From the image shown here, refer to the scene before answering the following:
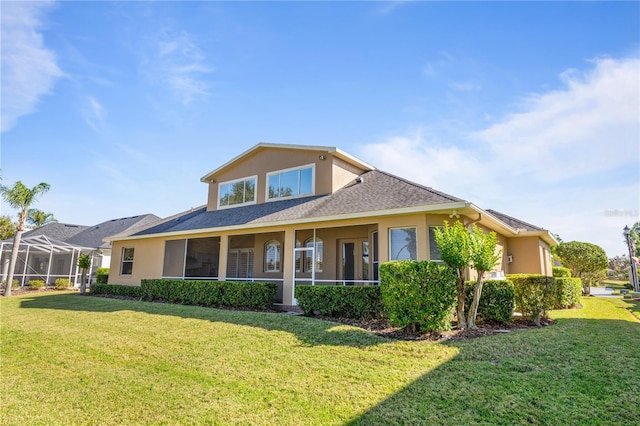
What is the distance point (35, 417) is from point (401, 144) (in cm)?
1274

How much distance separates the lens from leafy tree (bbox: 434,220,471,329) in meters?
8.09

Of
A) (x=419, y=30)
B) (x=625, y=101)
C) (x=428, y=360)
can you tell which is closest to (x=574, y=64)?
(x=625, y=101)

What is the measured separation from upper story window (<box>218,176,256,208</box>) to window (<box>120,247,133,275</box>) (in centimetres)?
634

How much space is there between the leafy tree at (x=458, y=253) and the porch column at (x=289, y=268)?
5.96 meters

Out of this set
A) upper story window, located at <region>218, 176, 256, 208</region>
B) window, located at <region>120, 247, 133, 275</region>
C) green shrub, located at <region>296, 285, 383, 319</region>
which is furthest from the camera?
window, located at <region>120, 247, 133, 275</region>

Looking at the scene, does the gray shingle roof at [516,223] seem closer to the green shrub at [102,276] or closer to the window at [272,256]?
the window at [272,256]

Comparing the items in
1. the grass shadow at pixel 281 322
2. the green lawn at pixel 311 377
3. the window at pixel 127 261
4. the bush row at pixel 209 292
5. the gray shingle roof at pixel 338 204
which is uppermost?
→ the gray shingle roof at pixel 338 204

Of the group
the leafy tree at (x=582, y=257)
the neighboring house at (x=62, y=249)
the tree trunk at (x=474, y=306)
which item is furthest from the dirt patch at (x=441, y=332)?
the neighboring house at (x=62, y=249)

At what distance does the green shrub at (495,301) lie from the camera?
8.95 meters

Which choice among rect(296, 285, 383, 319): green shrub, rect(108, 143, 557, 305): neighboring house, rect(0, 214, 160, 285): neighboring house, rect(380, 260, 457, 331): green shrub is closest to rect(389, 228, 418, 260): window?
rect(108, 143, 557, 305): neighboring house

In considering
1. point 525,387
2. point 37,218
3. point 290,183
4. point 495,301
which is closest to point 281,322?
point 495,301

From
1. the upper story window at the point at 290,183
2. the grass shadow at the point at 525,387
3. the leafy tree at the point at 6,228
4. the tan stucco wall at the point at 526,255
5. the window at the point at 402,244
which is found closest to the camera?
the grass shadow at the point at 525,387

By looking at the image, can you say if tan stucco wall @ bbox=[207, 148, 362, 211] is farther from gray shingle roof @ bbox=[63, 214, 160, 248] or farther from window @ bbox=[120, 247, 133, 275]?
gray shingle roof @ bbox=[63, 214, 160, 248]

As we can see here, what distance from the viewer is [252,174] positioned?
17.3 m
